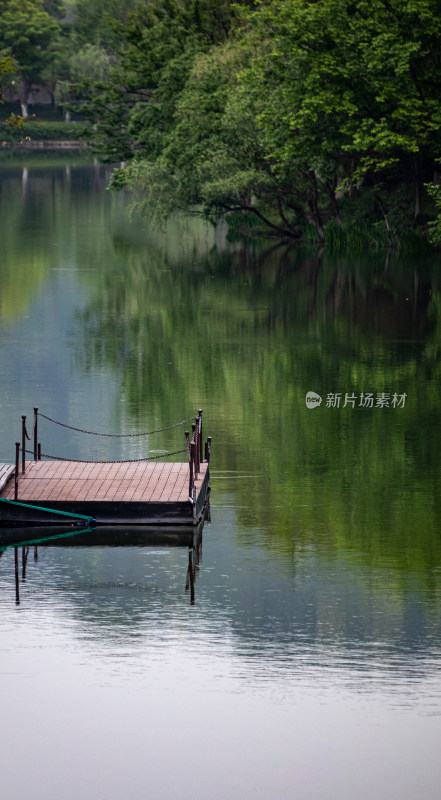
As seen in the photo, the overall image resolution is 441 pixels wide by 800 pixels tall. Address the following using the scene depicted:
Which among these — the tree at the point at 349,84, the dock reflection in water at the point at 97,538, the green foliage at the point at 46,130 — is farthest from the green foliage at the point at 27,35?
the dock reflection in water at the point at 97,538

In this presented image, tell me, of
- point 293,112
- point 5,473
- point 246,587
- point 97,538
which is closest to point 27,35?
point 293,112

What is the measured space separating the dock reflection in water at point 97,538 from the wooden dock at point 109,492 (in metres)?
0.13

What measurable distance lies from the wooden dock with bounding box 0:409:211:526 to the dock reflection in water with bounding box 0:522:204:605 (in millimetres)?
132

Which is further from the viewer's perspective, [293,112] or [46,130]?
[46,130]

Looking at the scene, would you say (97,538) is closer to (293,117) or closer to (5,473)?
(5,473)

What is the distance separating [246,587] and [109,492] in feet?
12.9

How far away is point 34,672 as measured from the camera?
15.9 meters

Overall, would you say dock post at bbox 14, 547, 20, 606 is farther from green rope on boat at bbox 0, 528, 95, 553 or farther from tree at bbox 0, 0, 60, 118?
tree at bbox 0, 0, 60, 118

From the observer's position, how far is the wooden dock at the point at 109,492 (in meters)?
21.2

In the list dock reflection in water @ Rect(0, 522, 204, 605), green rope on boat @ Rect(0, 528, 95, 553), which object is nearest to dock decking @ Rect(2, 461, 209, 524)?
dock reflection in water @ Rect(0, 522, 204, 605)

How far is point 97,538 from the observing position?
2102cm

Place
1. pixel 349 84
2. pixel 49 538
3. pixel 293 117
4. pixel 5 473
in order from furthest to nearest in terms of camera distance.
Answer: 1. pixel 349 84
2. pixel 293 117
3. pixel 5 473
4. pixel 49 538

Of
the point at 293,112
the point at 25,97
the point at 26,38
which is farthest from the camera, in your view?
the point at 25,97

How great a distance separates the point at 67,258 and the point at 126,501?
45078 millimetres
